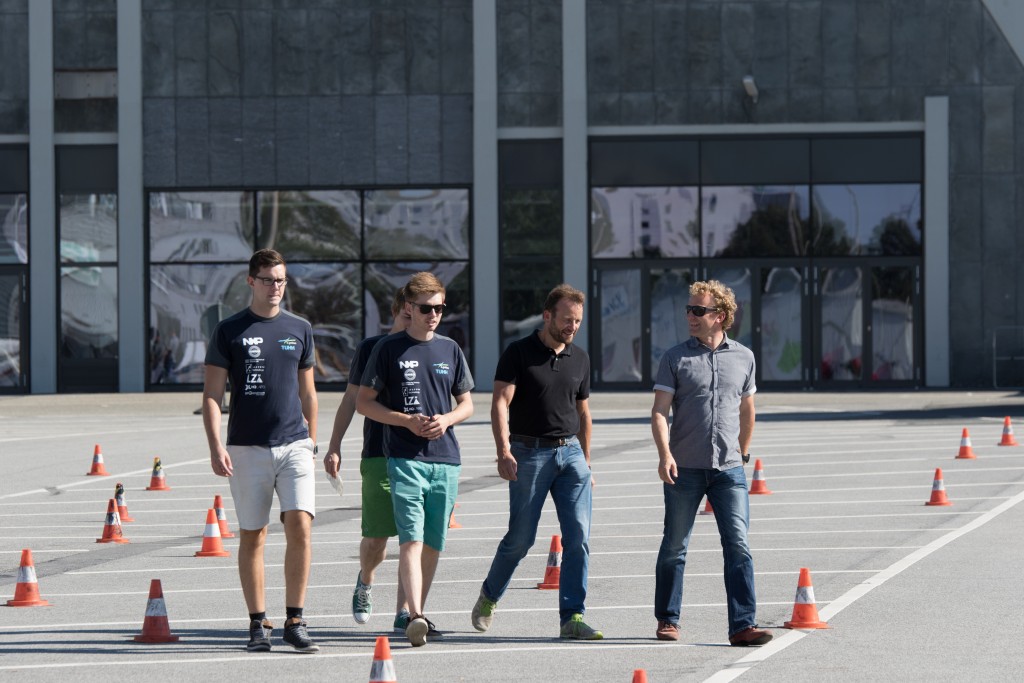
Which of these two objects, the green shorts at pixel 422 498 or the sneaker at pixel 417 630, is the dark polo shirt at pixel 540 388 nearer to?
the green shorts at pixel 422 498

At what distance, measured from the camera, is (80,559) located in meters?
13.0

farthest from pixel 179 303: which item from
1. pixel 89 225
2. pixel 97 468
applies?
pixel 97 468

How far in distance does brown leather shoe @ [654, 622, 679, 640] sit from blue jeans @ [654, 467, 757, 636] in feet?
0.10

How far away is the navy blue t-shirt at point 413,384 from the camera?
30.8 feet

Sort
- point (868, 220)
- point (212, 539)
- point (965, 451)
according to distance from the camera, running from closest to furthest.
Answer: point (212, 539) < point (965, 451) < point (868, 220)

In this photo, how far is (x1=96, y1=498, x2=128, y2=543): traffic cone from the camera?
46.0 feet

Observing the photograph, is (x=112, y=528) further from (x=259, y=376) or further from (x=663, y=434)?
(x=663, y=434)

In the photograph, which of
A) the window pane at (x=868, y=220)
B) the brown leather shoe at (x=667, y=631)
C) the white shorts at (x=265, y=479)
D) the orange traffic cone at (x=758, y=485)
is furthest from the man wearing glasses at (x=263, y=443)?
the window pane at (x=868, y=220)

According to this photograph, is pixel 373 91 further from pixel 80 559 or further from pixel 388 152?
pixel 80 559

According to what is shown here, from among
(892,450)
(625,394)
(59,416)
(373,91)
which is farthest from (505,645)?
(373,91)

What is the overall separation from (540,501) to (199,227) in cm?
3161

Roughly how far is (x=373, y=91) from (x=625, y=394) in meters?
8.61

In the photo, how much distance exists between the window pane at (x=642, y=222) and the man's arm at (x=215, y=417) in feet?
100.0

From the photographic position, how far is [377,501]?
32.6 ft
